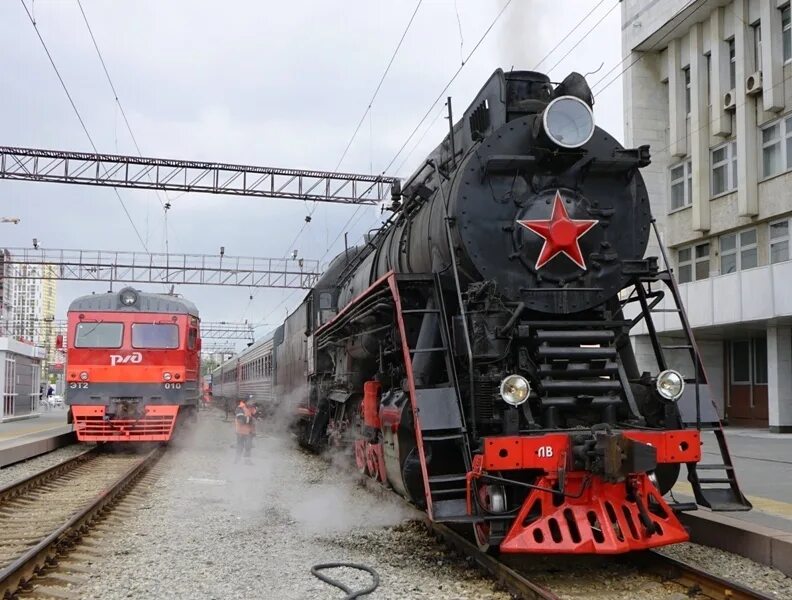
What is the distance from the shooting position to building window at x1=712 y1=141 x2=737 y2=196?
20.8m

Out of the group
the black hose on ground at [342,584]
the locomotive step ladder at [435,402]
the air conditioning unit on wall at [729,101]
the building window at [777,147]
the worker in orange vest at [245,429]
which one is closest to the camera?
the black hose on ground at [342,584]

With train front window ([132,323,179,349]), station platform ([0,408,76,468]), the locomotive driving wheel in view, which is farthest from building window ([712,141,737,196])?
station platform ([0,408,76,468])

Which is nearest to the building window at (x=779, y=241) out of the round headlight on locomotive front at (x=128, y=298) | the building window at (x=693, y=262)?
the building window at (x=693, y=262)

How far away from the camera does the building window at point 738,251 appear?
20.3 m

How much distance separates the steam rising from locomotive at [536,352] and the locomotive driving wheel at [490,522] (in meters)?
0.01

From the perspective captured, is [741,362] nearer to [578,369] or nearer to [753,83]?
[753,83]

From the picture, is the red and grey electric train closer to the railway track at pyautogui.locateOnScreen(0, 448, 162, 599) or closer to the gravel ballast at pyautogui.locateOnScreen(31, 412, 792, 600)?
the railway track at pyautogui.locateOnScreen(0, 448, 162, 599)

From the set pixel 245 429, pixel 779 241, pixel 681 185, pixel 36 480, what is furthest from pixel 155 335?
pixel 681 185

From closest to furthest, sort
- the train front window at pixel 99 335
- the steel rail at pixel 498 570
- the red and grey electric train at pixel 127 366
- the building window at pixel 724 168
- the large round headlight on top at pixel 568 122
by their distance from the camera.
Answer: the steel rail at pixel 498 570, the large round headlight on top at pixel 568 122, the red and grey electric train at pixel 127 366, the train front window at pixel 99 335, the building window at pixel 724 168

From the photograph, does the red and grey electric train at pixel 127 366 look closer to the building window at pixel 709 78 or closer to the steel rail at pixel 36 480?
the steel rail at pixel 36 480

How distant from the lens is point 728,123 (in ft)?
68.2

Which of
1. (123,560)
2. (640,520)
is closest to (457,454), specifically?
(640,520)

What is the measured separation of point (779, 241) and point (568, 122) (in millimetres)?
15725

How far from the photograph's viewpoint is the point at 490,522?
211 inches
